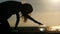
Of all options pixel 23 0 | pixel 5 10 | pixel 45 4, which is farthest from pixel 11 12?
pixel 45 4

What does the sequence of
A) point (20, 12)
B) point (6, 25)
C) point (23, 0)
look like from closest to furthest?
point (6, 25) < point (20, 12) < point (23, 0)

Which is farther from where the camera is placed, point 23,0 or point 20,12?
point 23,0

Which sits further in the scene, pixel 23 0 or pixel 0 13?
pixel 23 0

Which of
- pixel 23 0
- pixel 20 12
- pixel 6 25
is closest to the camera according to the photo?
pixel 6 25

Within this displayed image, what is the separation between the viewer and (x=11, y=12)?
4.57ft

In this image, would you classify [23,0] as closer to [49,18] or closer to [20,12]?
[49,18]

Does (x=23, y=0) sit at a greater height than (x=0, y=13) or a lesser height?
greater

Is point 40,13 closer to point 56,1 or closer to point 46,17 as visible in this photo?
point 46,17

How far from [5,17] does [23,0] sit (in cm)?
92

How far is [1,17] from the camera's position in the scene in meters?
1.32

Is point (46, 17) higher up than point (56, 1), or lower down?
lower down

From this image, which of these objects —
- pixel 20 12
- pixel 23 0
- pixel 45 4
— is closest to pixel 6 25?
pixel 20 12

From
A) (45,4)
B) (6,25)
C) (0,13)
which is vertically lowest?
(6,25)

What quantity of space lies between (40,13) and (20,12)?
77cm
